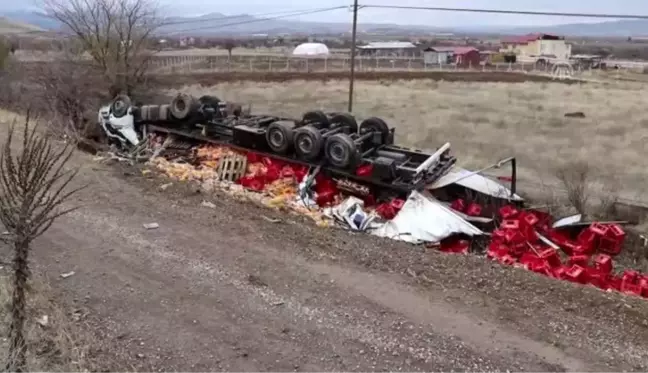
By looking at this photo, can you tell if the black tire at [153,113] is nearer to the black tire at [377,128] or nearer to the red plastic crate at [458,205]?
the black tire at [377,128]

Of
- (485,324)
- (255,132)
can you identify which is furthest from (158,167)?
(485,324)

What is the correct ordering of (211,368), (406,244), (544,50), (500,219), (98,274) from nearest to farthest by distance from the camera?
(211,368) < (98,274) < (406,244) < (500,219) < (544,50)

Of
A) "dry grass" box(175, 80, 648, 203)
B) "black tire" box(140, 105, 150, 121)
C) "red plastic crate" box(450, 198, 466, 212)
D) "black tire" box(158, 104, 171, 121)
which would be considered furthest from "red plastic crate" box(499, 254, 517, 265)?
"black tire" box(140, 105, 150, 121)

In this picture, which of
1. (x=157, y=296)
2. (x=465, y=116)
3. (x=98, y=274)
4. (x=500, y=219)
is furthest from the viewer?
(x=465, y=116)

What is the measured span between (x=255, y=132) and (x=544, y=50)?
300 feet

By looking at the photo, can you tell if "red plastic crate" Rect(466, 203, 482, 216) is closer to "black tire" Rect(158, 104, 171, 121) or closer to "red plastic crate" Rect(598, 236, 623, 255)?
"red plastic crate" Rect(598, 236, 623, 255)

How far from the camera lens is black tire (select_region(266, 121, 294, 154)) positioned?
40.1 ft

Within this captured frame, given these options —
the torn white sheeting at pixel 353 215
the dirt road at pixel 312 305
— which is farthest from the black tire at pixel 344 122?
the dirt road at pixel 312 305

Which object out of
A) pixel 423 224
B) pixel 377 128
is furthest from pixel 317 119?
pixel 423 224

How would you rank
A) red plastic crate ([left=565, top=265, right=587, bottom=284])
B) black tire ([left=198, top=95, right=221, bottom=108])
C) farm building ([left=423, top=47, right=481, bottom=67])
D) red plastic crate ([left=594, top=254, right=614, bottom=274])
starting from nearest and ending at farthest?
red plastic crate ([left=565, top=265, right=587, bottom=284])
red plastic crate ([left=594, top=254, right=614, bottom=274])
black tire ([left=198, top=95, right=221, bottom=108])
farm building ([left=423, top=47, right=481, bottom=67])

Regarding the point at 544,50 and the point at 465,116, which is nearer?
the point at 465,116

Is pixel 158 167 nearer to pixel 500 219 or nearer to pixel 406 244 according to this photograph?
pixel 406 244

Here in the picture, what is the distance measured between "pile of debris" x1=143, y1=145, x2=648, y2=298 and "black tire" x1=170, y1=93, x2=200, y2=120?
7.08 ft

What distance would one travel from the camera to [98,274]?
7082mm
